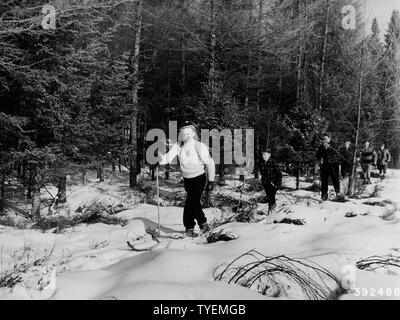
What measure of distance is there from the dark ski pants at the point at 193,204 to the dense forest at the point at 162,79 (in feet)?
10.4

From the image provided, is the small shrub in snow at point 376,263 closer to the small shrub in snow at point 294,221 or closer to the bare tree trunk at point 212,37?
the small shrub in snow at point 294,221

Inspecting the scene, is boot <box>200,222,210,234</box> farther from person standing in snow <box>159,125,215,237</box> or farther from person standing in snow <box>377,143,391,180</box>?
person standing in snow <box>377,143,391,180</box>

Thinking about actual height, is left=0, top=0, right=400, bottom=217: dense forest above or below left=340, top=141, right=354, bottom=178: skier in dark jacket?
above

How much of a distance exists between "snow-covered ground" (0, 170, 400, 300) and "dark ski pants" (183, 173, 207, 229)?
58 cm

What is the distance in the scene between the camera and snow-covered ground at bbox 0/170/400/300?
275 centimetres

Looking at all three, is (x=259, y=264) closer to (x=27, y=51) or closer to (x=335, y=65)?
(x=27, y=51)

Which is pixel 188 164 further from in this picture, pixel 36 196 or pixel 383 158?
pixel 383 158

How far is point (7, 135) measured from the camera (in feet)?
32.6

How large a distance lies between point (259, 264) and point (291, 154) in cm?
1205

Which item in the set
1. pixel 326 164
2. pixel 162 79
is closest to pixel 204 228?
pixel 326 164

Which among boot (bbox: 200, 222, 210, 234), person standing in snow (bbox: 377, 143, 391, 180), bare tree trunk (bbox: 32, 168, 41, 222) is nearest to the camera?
boot (bbox: 200, 222, 210, 234)

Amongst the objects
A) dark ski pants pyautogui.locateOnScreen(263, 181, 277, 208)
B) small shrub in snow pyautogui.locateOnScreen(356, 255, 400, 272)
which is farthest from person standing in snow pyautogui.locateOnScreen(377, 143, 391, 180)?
small shrub in snow pyautogui.locateOnScreen(356, 255, 400, 272)

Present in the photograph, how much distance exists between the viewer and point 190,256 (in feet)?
11.7

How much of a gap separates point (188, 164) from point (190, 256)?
8.65ft
